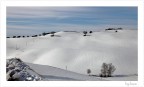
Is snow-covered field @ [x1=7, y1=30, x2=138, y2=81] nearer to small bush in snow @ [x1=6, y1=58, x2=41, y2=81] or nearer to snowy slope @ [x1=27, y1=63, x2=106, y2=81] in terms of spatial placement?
snowy slope @ [x1=27, y1=63, x2=106, y2=81]

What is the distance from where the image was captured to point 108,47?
29.8ft

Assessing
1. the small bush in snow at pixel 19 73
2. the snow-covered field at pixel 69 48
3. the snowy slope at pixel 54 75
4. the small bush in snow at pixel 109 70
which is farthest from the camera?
the small bush in snow at pixel 109 70

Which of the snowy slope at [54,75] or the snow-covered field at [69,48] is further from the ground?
the snow-covered field at [69,48]

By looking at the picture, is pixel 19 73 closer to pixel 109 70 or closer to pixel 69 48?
pixel 69 48

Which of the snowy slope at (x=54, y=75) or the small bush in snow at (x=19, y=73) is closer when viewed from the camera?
the small bush in snow at (x=19, y=73)

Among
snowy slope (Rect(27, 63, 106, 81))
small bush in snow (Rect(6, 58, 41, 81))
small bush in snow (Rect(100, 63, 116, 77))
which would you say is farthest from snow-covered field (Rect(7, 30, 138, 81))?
small bush in snow (Rect(6, 58, 41, 81))

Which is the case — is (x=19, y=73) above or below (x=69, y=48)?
below

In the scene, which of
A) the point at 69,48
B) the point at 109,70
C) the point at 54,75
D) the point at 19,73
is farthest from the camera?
the point at 109,70

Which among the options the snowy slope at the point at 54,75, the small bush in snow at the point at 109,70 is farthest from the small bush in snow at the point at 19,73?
the small bush in snow at the point at 109,70

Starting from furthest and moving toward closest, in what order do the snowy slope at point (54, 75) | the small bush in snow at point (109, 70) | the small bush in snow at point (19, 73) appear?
1. the small bush in snow at point (109, 70)
2. the snowy slope at point (54, 75)
3. the small bush in snow at point (19, 73)

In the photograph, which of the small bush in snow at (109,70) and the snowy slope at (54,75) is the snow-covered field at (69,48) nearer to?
the snowy slope at (54,75)

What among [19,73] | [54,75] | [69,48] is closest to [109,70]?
[69,48]
